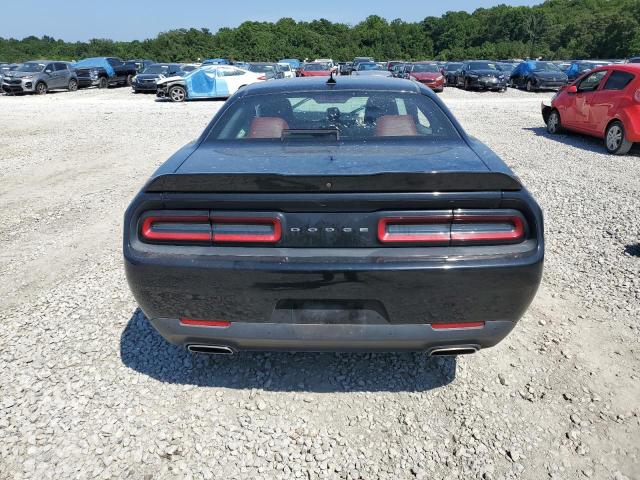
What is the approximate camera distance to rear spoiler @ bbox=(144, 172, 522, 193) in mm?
2057

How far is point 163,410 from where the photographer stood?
2508 millimetres

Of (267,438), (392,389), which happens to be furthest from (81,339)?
(392,389)

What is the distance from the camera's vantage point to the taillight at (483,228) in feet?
6.82

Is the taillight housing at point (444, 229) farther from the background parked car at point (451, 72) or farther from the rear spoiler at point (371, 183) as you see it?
the background parked car at point (451, 72)

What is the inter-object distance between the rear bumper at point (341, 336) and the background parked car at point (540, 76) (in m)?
24.4

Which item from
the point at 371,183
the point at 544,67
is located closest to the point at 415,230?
the point at 371,183

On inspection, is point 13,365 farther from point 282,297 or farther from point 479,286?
point 479,286

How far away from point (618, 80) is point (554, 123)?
216 cm

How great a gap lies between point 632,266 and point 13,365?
4.77m

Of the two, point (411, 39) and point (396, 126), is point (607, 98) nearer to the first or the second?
point (396, 126)

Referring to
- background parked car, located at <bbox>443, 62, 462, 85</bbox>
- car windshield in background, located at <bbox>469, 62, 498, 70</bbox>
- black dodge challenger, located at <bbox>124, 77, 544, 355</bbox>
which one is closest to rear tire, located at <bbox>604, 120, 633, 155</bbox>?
black dodge challenger, located at <bbox>124, 77, 544, 355</bbox>

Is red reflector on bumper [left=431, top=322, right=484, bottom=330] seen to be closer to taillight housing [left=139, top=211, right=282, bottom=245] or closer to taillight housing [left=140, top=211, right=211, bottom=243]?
taillight housing [left=139, top=211, right=282, bottom=245]

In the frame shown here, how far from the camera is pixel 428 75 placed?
23516mm

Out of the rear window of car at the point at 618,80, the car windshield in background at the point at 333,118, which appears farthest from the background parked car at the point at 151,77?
the car windshield in background at the point at 333,118
